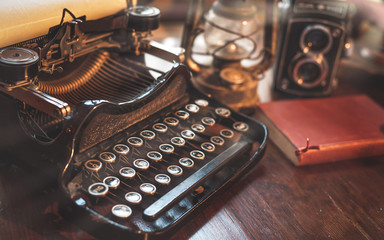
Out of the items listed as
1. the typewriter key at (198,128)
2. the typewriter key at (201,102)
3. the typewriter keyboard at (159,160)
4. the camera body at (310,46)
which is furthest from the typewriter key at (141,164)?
the camera body at (310,46)

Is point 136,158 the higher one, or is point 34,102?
point 34,102

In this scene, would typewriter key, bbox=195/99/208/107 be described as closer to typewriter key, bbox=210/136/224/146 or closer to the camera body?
typewriter key, bbox=210/136/224/146

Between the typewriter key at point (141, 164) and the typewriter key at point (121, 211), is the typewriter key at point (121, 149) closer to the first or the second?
the typewriter key at point (141, 164)

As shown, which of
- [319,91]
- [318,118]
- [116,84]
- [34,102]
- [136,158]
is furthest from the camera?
[319,91]

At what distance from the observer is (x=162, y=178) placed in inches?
41.4

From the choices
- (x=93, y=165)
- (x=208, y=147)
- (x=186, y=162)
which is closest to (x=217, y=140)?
(x=208, y=147)

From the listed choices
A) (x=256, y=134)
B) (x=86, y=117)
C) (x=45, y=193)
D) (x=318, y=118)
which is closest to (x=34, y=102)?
(x=86, y=117)

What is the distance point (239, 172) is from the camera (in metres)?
1.14

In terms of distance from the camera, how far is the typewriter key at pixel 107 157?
1051mm

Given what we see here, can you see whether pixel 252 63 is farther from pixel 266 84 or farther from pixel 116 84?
pixel 116 84

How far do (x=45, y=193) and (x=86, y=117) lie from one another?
0.21m

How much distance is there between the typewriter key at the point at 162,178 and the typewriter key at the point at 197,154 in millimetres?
118

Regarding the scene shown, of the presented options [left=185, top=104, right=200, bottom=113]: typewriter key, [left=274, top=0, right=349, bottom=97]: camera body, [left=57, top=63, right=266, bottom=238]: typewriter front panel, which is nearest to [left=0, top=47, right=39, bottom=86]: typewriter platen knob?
[left=57, top=63, right=266, bottom=238]: typewriter front panel

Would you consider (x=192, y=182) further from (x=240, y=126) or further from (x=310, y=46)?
(x=310, y=46)
